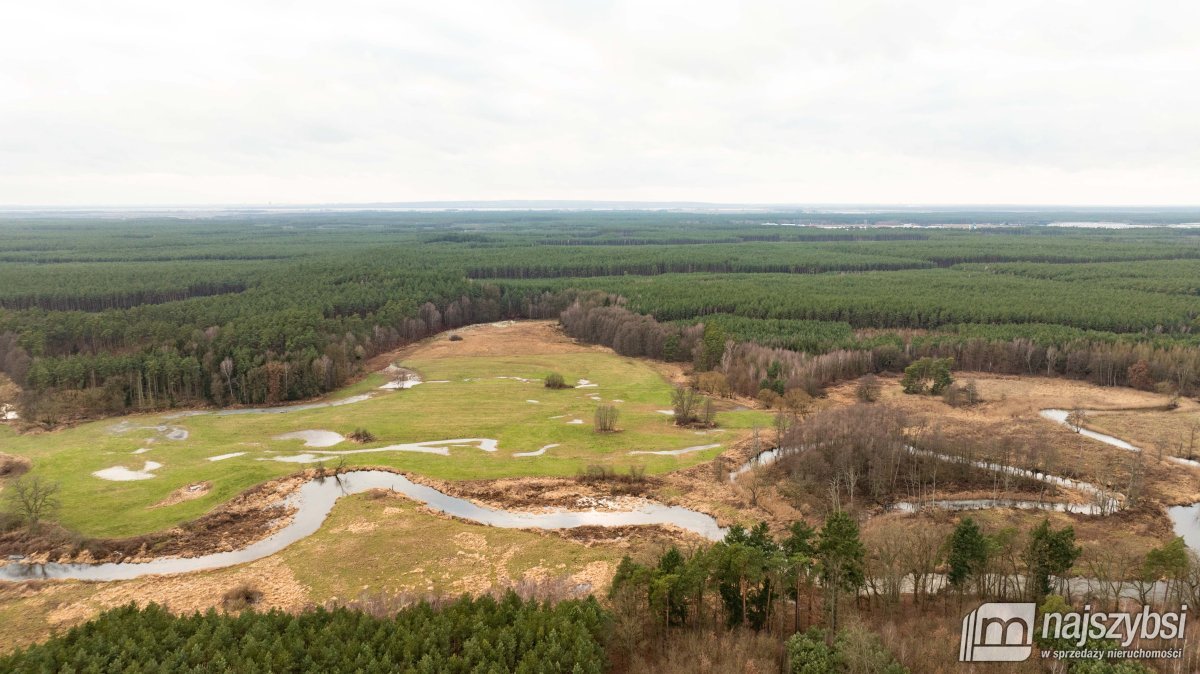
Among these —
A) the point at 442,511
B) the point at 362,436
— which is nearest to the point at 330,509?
the point at 442,511

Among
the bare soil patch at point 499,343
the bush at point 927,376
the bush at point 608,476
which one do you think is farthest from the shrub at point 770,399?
the bare soil patch at point 499,343

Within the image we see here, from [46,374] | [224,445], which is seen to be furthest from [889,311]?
[46,374]

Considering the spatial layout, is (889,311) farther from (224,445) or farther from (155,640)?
(155,640)

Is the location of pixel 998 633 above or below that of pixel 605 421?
above

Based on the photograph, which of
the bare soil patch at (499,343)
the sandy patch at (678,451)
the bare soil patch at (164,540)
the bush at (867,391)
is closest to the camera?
the bare soil patch at (164,540)

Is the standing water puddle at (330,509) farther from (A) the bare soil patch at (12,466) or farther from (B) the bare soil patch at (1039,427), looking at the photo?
(B) the bare soil patch at (1039,427)

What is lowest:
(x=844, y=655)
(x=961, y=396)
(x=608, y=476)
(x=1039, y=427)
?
(x=608, y=476)

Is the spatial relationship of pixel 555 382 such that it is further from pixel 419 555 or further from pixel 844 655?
pixel 844 655
